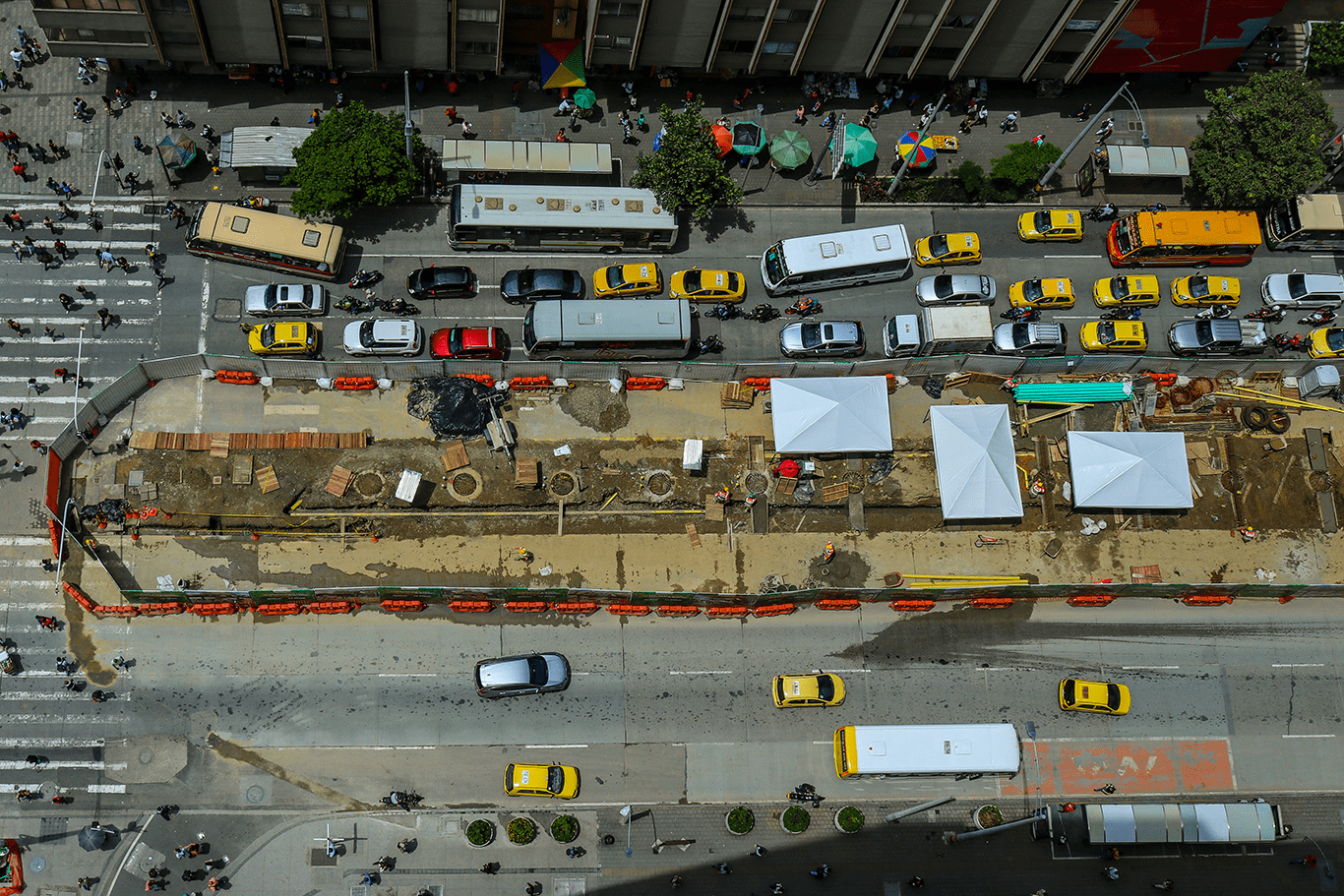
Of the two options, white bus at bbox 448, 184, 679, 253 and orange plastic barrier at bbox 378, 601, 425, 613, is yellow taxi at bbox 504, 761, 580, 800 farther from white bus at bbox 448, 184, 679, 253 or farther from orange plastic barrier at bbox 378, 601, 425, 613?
white bus at bbox 448, 184, 679, 253

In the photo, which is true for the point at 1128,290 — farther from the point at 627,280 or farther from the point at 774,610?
the point at 627,280

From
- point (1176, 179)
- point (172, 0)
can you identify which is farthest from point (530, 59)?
point (1176, 179)

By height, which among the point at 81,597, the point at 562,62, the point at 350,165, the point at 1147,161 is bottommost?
the point at 81,597

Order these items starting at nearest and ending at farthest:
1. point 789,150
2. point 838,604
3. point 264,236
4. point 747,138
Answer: point 838,604, point 264,236, point 789,150, point 747,138

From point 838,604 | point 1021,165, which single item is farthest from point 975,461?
point 1021,165

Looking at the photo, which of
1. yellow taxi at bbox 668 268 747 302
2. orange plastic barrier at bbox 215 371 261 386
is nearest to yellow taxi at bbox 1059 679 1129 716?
yellow taxi at bbox 668 268 747 302
